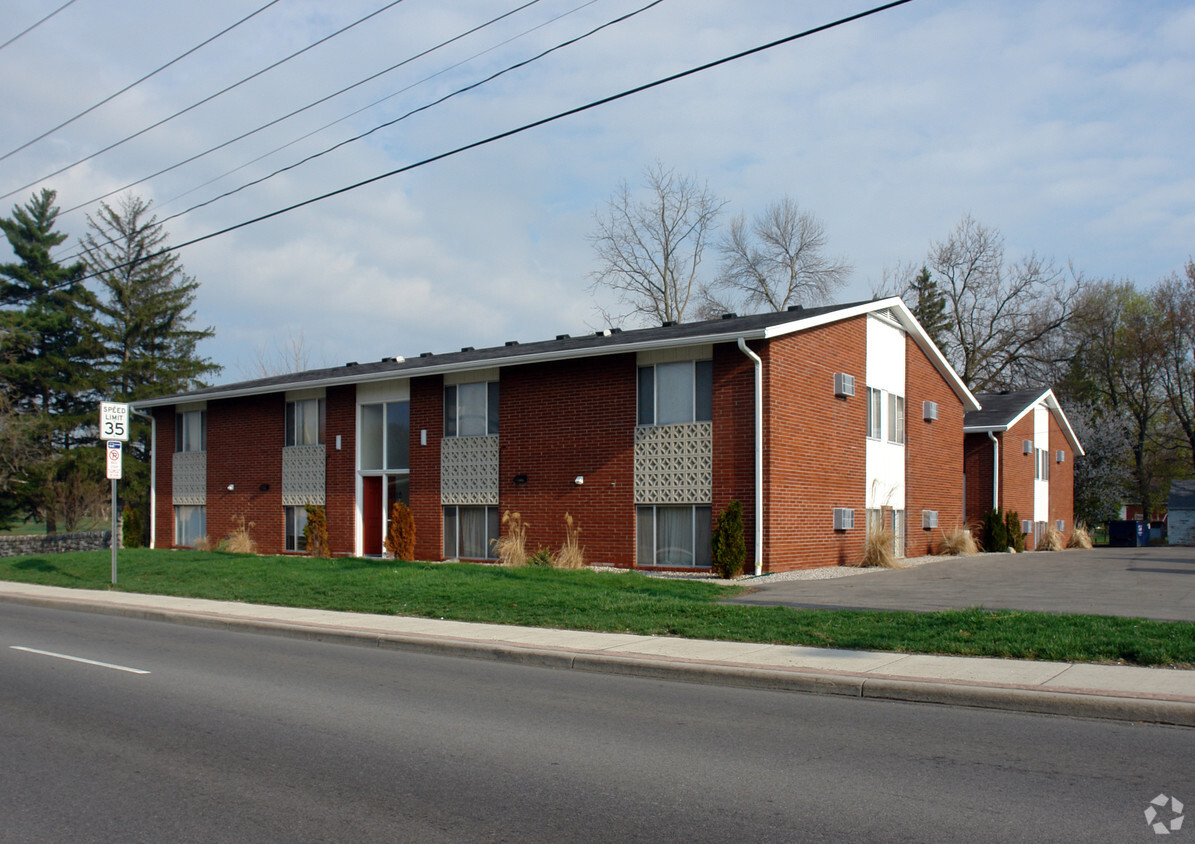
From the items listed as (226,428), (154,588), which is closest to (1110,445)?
(226,428)

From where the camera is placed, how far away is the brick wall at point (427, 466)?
82.5 ft

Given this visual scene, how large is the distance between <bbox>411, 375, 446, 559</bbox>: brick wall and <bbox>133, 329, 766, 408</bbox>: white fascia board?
0.52 meters

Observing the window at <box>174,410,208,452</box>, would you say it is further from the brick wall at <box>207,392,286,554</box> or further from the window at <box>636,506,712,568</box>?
the window at <box>636,506,712,568</box>

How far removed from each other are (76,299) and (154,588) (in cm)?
4122

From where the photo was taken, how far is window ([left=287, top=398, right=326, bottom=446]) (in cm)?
2814

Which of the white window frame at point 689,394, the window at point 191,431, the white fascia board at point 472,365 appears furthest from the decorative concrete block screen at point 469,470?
the window at point 191,431

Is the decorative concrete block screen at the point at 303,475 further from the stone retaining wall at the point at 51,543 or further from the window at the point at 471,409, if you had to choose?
the stone retaining wall at the point at 51,543

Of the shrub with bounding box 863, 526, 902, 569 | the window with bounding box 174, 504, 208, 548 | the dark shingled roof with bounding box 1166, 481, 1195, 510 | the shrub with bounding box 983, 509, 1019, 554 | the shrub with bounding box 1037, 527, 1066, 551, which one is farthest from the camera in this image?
the dark shingled roof with bounding box 1166, 481, 1195, 510

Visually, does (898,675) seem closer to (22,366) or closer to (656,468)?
(656,468)

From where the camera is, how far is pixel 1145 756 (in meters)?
6.63

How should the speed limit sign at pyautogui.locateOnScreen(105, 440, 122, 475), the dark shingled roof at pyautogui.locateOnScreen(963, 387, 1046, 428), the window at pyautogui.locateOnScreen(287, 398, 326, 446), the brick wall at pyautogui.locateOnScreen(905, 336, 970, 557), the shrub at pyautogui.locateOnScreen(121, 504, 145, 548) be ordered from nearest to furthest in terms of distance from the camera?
the speed limit sign at pyautogui.locateOnScreen(105, 440, 122, 475) < the brick wall at pyautogui.locateOnScreen(905, 336, 970, 557) < the window at pyautogui.locateOnScreen(287, 398, 326, 446) < the shrub at pyautogui.locateOnScreen(121, 504, 145, 548) < the dark shingled roof at pyautogui.locateOnScreen(963, 387, 1046, 428)

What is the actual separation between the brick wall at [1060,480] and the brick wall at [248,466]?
29.7 meters

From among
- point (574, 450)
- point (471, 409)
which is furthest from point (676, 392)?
point (471, 409)

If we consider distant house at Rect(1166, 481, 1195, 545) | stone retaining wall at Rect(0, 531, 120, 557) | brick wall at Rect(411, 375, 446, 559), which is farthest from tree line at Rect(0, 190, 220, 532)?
distant house at Rect(1166, 481, 1195, 545)
